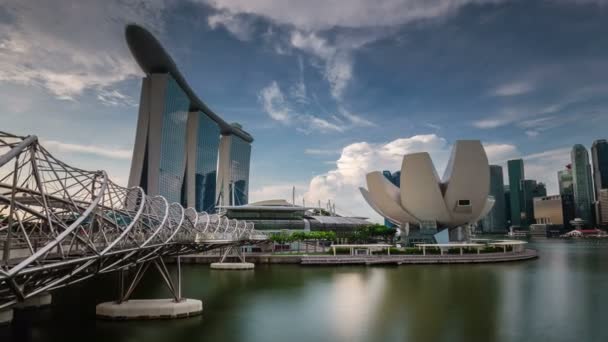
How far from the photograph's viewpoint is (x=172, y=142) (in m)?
109

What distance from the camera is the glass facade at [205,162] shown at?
139 m

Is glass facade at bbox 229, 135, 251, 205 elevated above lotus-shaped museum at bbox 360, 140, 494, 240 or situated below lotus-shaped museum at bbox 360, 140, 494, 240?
above

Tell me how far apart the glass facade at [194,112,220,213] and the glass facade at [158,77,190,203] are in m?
20.3

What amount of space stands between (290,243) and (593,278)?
4274 centimetres

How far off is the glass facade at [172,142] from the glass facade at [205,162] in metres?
20.3

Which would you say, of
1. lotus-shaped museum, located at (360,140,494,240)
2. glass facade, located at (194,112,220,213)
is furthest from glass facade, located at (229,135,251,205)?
lotus-shaped museum, located at (360,140,494,240)

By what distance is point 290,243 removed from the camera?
7231 cm

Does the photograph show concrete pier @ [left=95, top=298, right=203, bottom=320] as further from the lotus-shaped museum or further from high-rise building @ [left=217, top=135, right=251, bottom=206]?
high-rise building @ [left=217, top=135, right=251, bottom=206]

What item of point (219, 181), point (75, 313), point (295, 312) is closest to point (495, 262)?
point (295, 312)

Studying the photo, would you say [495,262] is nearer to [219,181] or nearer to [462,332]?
[462,332]

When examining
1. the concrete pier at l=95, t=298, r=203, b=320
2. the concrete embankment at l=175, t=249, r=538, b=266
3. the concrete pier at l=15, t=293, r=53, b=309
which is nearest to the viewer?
the concrete pier at l=95, t=298, r=203, b=320

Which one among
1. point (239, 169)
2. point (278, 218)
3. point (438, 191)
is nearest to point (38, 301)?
point (438, 191)

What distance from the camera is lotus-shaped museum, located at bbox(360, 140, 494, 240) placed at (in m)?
63.6

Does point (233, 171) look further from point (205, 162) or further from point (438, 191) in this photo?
point (438, 191)
